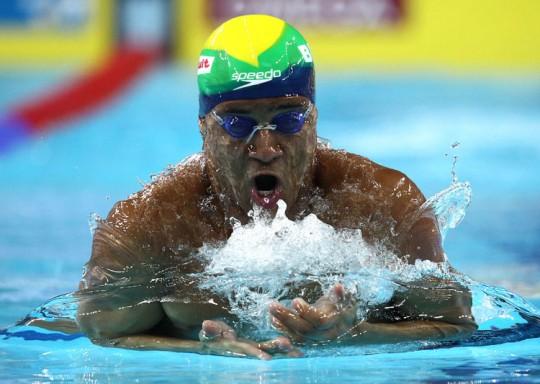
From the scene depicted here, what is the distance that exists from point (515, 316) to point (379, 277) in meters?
0.52

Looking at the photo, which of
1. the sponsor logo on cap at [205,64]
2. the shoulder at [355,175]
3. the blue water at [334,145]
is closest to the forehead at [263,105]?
the sponsor logo on cap at [205,64]

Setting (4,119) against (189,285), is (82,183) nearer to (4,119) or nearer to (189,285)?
(4,119)

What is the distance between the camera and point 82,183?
24.7 ft

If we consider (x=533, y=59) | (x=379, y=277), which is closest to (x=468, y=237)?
(x=379, y=277)

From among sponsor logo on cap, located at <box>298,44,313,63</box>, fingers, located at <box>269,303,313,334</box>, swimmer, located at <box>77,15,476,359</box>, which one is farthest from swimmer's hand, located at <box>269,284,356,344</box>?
sponsor logo on cap, located at <box>298,44,313,63</box>

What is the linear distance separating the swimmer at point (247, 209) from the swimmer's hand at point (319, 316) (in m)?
0.21

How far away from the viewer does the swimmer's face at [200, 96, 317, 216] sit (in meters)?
2.75

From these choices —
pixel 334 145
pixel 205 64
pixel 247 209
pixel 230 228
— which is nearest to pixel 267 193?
pixel 247 209

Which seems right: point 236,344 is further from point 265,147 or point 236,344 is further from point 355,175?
point 355,175

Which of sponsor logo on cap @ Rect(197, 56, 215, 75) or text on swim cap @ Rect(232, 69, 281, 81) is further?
sponsor logo on cap @ Rect(197, 56, 215, 75)

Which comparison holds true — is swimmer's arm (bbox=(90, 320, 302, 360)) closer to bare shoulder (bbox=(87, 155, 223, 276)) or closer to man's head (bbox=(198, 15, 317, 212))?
bare shoulder (bbox=(87, 155, 223, 276))

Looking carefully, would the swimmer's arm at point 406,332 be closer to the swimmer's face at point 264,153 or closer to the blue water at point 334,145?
the blue water at point 334,145

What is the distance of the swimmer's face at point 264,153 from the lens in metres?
2.75

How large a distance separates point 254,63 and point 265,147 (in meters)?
0.24
